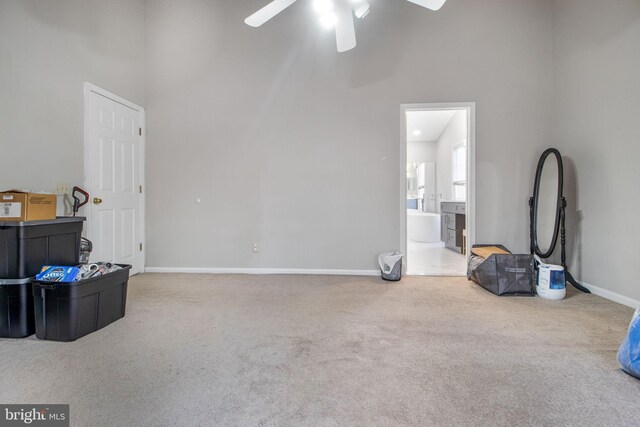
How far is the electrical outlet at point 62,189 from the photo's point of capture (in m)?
2.69

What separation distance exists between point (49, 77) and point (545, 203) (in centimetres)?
519

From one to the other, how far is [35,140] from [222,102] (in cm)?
191

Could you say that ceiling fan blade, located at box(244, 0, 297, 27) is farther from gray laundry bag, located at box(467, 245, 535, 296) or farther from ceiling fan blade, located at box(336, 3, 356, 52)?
gray laundry bag, located at box(467, 245, 535, 296)

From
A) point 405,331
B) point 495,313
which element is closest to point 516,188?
point 495,313

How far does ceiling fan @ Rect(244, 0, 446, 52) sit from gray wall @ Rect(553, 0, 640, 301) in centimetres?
191

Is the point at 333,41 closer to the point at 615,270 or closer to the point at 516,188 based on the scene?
the point at 516,188

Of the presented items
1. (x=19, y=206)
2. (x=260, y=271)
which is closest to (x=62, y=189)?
(x=19, y=206)

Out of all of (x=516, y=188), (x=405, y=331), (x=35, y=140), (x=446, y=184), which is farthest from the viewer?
(x=446, y=184)

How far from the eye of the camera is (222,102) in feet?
12.5

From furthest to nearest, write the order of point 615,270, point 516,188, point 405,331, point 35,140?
point 516,188 → point 615,270 → point 35,140 → point 405,331

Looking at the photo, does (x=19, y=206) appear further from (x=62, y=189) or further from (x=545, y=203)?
(x=545, y=203)

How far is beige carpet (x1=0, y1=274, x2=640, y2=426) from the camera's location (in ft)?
4.33

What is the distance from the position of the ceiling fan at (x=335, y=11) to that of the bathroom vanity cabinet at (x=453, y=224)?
12.9 ft

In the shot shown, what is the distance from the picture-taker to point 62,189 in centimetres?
274
